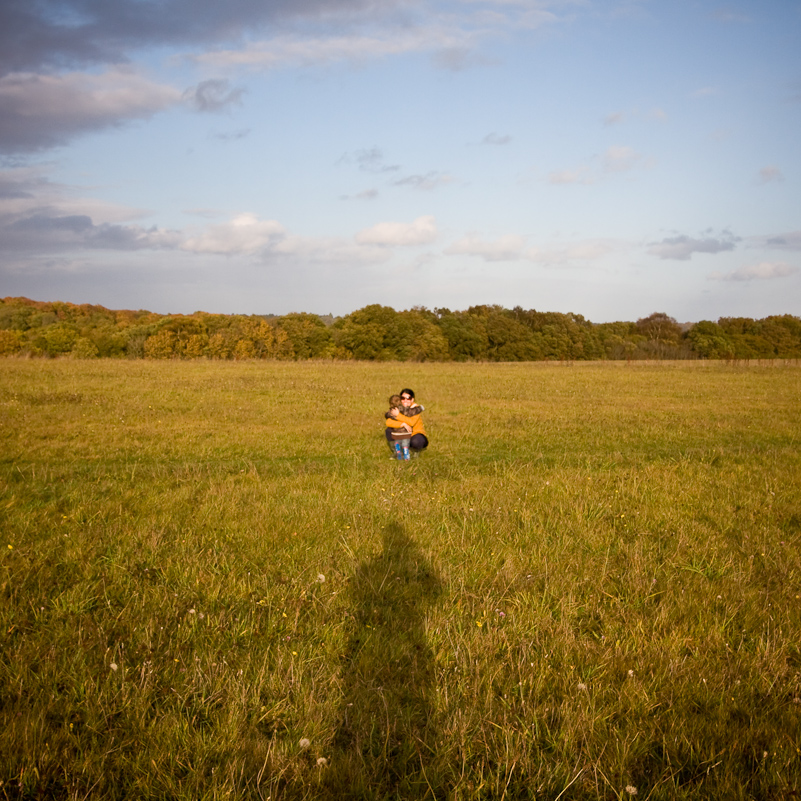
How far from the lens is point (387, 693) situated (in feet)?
12.0

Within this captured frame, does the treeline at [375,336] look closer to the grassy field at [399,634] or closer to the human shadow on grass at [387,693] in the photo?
the grassy field at [399,634]

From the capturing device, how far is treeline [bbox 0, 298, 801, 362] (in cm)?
7794

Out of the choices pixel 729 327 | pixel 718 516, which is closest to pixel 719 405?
pixel 718 516

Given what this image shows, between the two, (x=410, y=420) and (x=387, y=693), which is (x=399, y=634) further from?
(x=410, y=420)

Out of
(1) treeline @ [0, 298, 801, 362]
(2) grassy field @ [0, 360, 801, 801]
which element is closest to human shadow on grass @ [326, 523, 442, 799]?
(2) grassy field @ [0, 360, 801, 801]

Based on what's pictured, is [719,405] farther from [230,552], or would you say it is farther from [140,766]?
[140,766]

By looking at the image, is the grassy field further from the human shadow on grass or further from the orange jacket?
the orange jacket

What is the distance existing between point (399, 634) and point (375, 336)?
84538 millimetres

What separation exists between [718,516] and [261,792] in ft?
23.4

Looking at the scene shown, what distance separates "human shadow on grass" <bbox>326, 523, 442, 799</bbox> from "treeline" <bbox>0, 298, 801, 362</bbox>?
A: 64091mm

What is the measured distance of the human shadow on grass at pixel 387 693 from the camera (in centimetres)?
298

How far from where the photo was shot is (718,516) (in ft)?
25.6

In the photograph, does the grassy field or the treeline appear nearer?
the grassy field

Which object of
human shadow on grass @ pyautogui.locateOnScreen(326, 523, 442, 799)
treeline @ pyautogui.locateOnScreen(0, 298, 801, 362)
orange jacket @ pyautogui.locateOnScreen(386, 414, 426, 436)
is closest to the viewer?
human shadow on grass @ pyautogui.locateOnScreen(326, 523, 442, 799)
